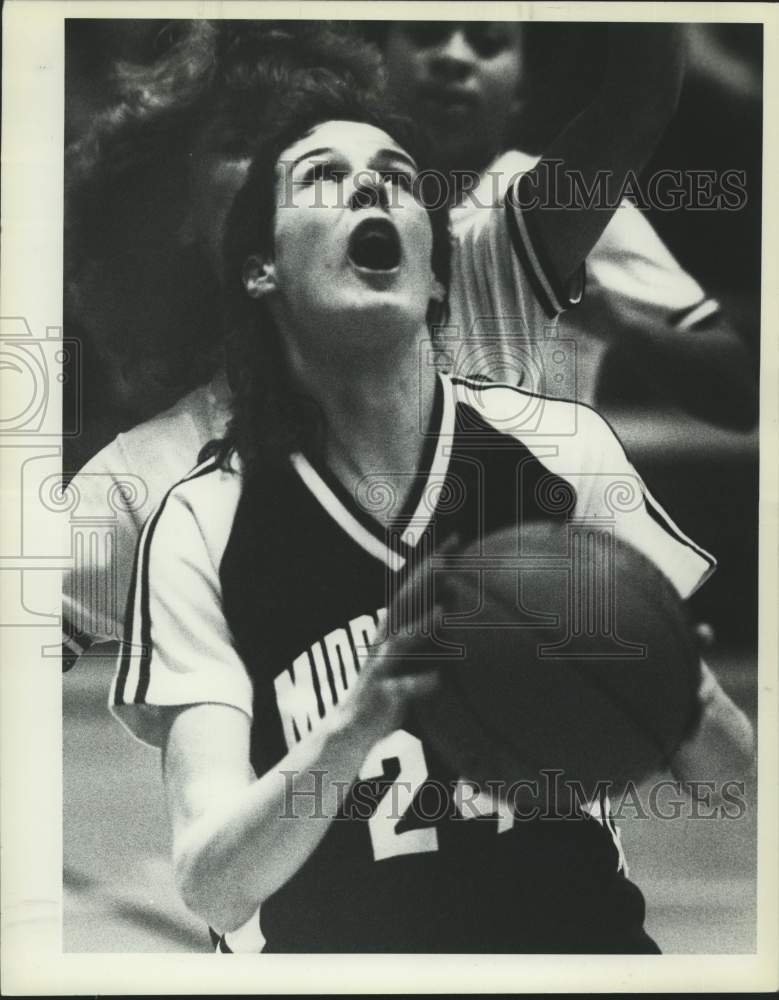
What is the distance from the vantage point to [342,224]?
74.7 inches

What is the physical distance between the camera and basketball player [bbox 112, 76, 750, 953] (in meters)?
1.88

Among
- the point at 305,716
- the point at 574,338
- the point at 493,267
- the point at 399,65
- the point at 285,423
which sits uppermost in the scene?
the point at 399,65

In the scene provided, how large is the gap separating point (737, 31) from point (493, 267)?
0.65m

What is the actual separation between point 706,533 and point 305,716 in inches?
33.0

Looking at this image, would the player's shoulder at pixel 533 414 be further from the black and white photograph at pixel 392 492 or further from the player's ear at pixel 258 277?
the player's ear at pixel 258 277

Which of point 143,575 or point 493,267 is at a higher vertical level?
point 493,267

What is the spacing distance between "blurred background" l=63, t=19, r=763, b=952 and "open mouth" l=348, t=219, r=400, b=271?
0.28 meters

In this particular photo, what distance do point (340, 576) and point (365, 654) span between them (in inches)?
6.0

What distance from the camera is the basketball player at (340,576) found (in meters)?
1.88

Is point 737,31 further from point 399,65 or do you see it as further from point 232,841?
point 232,841

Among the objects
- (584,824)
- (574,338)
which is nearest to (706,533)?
(574,338)

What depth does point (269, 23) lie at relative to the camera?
6.26 feet

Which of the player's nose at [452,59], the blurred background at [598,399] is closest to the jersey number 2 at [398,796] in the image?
the blurred background at [598,399]

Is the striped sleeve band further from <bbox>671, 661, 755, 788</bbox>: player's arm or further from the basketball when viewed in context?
<bbox>671, 661, 755, 788</bbox>: player's arm
